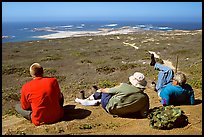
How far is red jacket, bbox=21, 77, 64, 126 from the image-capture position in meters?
7.73

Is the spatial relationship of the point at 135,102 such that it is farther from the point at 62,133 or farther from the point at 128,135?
the point at 62,133

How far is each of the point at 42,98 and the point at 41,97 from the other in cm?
4

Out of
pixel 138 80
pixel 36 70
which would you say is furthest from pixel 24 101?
pixel 138 80

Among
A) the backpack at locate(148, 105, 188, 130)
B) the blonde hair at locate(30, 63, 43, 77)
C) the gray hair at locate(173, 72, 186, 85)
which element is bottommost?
the backpack at locate(148, 105, 188, 130)

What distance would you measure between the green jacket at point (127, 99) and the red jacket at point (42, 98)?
4.86ft

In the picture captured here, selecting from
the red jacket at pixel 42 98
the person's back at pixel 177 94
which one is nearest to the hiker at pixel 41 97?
the red jacket at pixel 42 98

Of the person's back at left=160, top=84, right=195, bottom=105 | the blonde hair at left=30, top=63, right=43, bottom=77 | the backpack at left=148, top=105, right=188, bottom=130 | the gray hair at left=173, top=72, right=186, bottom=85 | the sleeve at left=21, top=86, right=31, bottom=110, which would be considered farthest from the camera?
the person's back at left=160, top=84, right=195, bottom=105

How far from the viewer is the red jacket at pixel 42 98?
7.73m

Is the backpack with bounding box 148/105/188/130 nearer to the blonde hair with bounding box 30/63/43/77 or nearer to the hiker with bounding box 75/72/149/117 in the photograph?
the hiker with bounding box 75/72/149/117

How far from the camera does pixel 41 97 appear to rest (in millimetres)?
7730

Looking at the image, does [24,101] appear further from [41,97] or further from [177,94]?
[177,94]

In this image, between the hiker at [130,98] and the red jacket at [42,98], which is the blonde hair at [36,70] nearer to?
the red jacket at [42,98]

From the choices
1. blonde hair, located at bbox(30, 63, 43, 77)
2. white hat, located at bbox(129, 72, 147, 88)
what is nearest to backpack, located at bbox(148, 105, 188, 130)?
white hat, located at bbox(129, 72, 147, 88)

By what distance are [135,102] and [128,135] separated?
1219 millimetres
